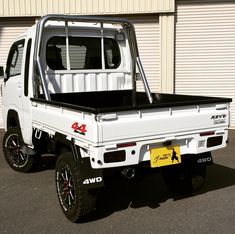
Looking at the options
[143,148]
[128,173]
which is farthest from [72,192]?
[143,148]

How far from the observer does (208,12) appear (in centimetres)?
975

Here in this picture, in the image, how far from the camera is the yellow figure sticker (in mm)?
3867

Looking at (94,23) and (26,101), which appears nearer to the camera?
(26,101)

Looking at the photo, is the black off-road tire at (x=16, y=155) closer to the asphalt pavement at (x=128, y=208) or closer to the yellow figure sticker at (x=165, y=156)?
the asphalt pavement at (x=128, y=208)

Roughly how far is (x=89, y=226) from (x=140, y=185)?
152 cm

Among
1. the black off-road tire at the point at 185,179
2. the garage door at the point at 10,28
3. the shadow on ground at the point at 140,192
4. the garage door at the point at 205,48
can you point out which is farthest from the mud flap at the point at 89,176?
the garage door at the point at 10,28

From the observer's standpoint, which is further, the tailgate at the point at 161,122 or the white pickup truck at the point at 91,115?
the white pickup truck at the point at 91,115

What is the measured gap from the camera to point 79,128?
12.0 feet

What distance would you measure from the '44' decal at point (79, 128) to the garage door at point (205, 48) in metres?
6.72

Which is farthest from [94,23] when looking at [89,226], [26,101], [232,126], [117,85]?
[232,126]

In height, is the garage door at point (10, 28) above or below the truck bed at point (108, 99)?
above

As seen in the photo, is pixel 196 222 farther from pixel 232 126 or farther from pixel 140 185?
pixel 232 126

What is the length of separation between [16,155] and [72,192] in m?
2.32

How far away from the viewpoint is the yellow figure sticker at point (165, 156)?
3867 millimetres
